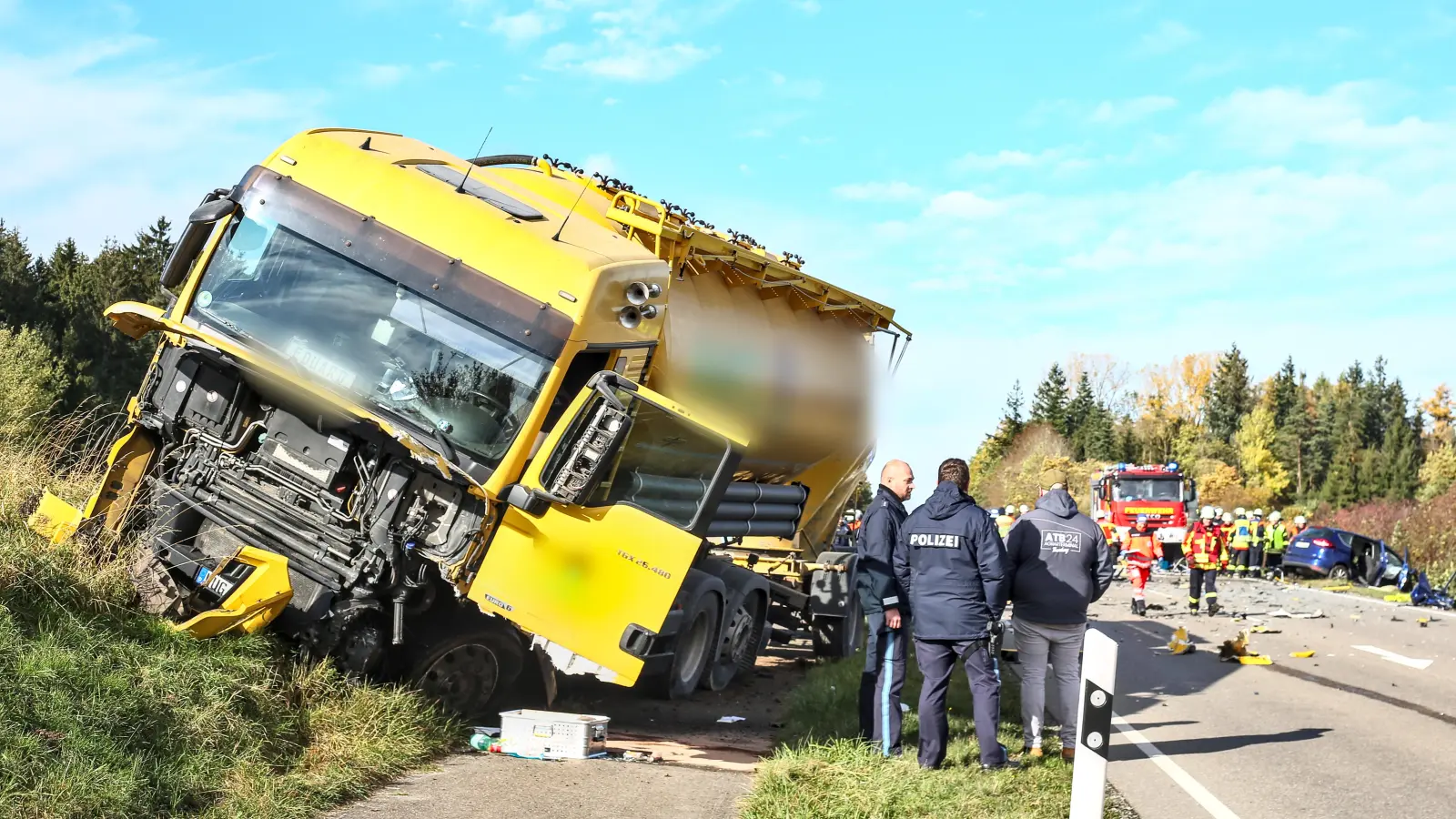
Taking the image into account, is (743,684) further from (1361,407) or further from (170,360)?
(1361,407)

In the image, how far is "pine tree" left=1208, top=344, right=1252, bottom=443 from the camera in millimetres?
104188

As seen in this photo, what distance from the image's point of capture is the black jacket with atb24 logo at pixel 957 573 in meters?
7.69

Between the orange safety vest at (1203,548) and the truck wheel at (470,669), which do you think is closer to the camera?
the truck wheel at (470,669)

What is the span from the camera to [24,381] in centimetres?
2100

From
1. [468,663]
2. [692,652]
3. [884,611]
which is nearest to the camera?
[884,611]

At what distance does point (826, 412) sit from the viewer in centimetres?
1313

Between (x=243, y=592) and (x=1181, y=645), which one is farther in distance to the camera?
(x=1181, y=645)

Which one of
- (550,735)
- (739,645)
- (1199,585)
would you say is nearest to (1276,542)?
(1199,585)

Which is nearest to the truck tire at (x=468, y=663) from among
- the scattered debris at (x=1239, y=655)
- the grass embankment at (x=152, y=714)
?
Result: the grass embankment at (x=152, y=714)

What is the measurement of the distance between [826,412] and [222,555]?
21.8ft

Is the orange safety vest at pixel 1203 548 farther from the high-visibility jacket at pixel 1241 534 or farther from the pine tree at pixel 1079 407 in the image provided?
the pine tree at pixel 1079 407

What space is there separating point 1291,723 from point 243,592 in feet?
25.0

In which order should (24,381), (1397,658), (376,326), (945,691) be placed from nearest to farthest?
(945,691) < (376,326) < (1397,658) < (24,381)

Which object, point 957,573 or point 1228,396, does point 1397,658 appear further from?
point 1228,396
